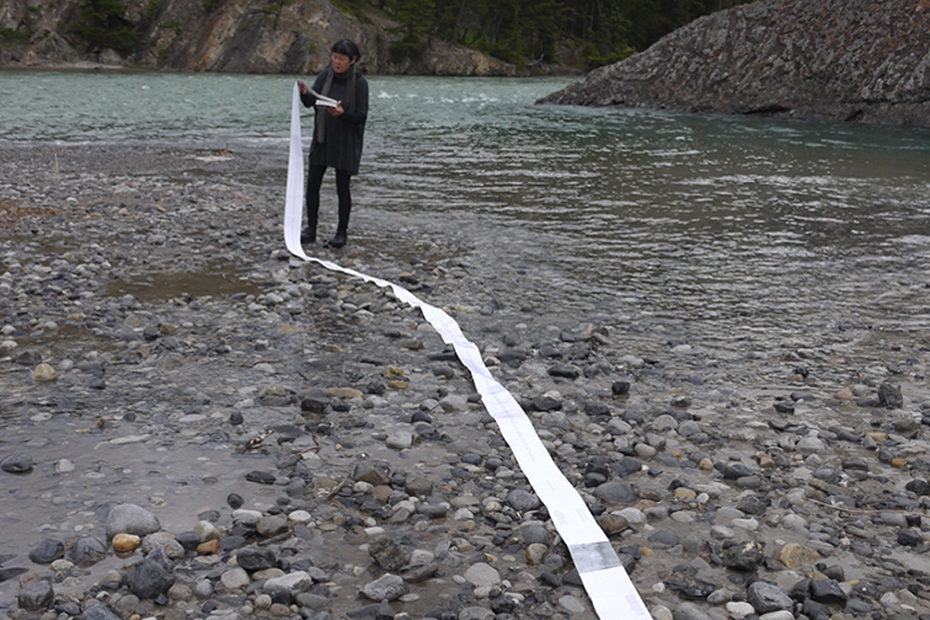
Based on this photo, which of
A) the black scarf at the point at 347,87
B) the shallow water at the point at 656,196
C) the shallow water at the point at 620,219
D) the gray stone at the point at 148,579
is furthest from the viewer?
the black scarf at the point at 347,87

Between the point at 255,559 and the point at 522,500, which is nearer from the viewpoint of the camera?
the point at 255,559

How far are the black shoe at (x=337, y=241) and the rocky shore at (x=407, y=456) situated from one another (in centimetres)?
166

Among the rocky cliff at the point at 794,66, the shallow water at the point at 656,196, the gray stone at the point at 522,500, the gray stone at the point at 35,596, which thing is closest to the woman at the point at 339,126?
the shallow water at the point at 656,196

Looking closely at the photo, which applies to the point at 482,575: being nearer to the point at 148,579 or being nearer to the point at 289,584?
the point at 289,584

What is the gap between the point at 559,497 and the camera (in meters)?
4.29

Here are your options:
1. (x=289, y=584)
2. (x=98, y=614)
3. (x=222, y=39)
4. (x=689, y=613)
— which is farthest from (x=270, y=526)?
(x=222, y=39)

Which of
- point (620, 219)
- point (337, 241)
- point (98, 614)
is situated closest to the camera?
point (98, 614)

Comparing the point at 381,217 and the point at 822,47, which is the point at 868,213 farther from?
the point at 822,47

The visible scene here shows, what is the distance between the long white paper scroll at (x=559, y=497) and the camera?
3.52 metres

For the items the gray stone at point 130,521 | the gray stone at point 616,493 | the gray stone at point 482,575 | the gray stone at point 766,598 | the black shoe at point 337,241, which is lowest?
the gray stone at point 130,521

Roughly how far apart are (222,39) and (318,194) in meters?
79.1

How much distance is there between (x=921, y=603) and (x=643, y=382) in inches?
108

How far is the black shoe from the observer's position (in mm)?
10146

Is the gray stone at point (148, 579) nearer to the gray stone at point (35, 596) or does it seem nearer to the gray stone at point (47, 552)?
the gray stone at point (35, 596)
